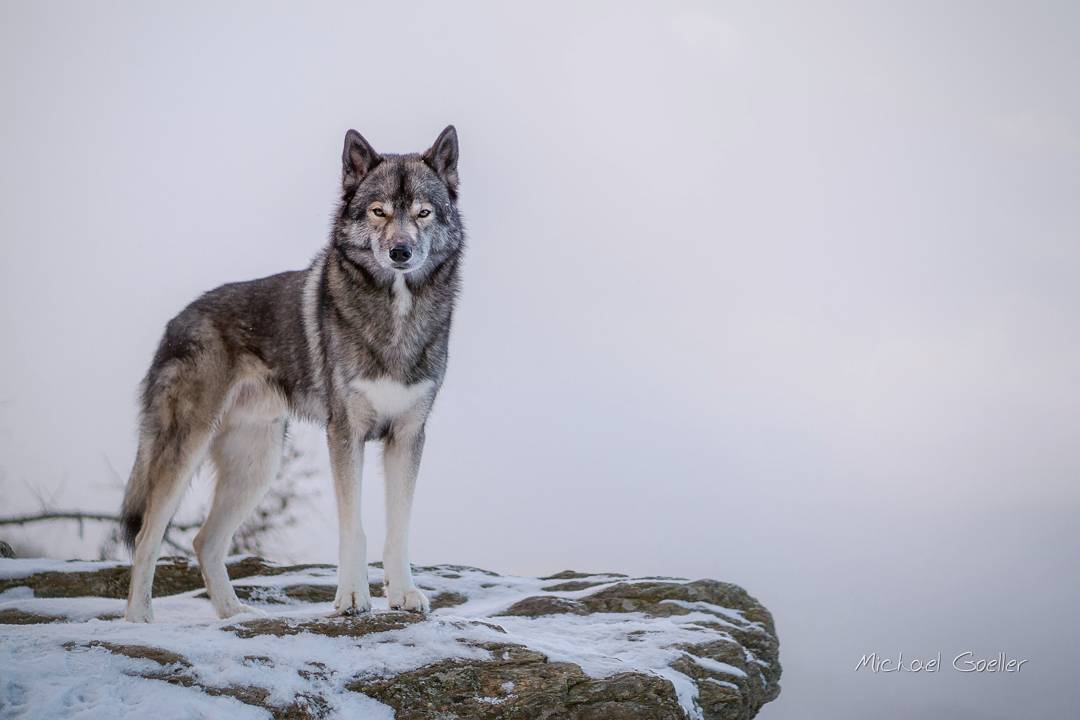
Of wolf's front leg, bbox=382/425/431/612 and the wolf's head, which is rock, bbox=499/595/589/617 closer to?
wolf's front leg, bbox=382/425/431/612

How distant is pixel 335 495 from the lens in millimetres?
4949

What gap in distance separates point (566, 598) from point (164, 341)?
3135mm

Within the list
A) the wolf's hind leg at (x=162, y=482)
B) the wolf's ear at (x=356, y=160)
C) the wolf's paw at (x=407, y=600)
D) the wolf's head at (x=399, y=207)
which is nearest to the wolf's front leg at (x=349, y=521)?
the wolf's paw at (x=407, y=600)

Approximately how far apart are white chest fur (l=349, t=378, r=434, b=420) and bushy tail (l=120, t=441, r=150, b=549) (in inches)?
62.6

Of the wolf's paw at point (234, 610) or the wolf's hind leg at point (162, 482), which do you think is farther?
the wolf's paw at point (234, 610)

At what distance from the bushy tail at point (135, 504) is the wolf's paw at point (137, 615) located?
1.94 feet

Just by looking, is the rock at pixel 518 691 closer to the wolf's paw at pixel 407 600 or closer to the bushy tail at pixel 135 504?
the wolf's paw at pixel 407 600

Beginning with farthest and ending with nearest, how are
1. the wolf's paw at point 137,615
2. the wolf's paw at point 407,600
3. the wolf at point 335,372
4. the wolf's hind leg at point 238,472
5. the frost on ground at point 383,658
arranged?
1. the wolf's hind leg at point 238,472
2. the wolf's paw at point 137,615
3. the wolf at point 335,372
4. the wolf's paw at point 407,600
5. the frost on ground at point 383,658

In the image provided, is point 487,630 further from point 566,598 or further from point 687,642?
point 566,598

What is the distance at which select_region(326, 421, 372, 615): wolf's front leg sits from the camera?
15.4 feet

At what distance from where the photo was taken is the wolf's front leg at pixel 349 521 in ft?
15.4

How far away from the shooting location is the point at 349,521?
4.80 meters

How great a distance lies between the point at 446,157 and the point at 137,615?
3072mm

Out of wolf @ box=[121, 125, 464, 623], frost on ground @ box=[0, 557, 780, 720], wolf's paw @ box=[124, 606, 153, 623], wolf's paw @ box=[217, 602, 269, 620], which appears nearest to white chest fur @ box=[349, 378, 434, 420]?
wolf @ box=[121, 125, 464, 623]
